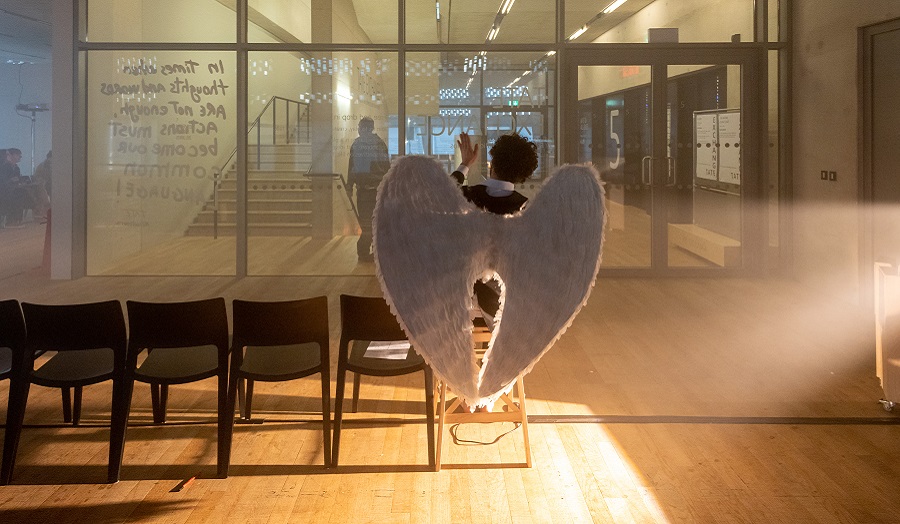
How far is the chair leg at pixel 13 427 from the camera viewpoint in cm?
388

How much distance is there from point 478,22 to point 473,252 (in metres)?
6.84

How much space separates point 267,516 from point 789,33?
314 inches

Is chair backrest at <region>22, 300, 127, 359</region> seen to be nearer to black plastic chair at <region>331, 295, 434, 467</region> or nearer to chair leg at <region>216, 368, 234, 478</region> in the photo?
chair leg at <region>216, 368, 234, 478</region>

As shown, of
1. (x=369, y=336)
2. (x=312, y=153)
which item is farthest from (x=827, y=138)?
(x=369, y=336)

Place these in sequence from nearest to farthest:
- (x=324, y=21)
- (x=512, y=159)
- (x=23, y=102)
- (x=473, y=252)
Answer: (x=473, y=252)
(x=512, y=159)
(x=324, y=21)
(x=23, y=102)

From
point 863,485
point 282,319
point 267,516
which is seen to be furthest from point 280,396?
point 863,485

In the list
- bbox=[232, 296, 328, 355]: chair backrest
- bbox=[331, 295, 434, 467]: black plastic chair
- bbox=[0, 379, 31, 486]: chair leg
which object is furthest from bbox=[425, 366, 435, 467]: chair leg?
bbox=[0, 379, 31, 486]: chair leg

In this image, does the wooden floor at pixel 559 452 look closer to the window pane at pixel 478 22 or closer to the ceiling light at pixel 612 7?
the window pane at pixel 478 22

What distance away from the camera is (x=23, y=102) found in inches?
398

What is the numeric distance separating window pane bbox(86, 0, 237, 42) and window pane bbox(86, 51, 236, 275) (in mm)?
162

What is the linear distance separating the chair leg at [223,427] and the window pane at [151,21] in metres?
6.31

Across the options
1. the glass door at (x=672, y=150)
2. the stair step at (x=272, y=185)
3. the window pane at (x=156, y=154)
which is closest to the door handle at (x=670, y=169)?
the glass door at (x=672, y=150)

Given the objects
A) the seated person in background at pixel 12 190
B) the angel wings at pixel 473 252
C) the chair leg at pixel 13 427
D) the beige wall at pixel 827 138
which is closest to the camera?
the angel wings at pixel 473 252

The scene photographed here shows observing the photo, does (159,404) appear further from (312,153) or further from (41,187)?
(41,187)
